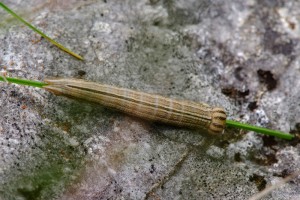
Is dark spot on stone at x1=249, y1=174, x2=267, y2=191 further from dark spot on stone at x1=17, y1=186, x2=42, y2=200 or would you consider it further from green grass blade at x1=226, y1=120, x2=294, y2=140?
dark spot on stone at x1=17, y1=186, x2=42, y2=200

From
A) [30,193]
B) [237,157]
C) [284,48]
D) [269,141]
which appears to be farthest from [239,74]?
[30,193]

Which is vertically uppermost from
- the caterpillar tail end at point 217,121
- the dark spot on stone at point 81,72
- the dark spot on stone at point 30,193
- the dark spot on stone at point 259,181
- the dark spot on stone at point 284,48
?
the dark spot on stone at point 284,48

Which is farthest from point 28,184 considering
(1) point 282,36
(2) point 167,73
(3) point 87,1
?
(1) point 282,36

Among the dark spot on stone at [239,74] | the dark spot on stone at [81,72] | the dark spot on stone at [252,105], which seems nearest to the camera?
the dark spot on stone at [81,72]

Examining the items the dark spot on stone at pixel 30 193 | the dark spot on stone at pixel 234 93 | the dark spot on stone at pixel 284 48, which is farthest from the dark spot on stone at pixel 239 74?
the dark spot on stone at pixel 30 193

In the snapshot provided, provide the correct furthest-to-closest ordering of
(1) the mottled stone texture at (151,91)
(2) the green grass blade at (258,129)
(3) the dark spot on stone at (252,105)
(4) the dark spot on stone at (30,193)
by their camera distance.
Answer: (3) the dark spot on stone at (252,105), (2) the green grass blade at (258,129), (1) the mottled stone texture at (151,91), (4) the dark spot on stone at (30,193)

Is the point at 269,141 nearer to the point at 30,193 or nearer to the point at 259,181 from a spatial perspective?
the point at 259,181

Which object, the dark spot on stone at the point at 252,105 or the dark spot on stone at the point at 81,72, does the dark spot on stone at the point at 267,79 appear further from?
the dark spot on stone at the point at 81,72

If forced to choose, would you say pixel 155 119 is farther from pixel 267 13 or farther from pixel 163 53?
pixel 267 13

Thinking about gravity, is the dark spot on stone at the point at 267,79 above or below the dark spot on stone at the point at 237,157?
above
